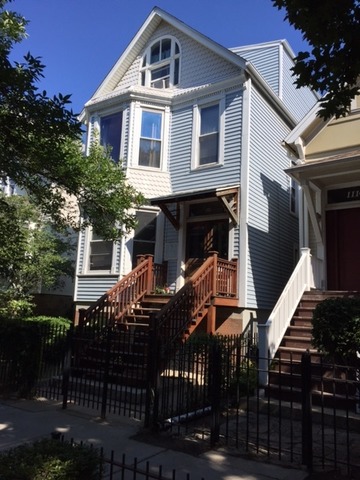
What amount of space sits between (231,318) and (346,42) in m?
8.64

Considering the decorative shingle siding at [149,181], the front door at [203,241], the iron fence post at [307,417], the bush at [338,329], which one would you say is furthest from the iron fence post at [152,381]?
the decorative shingle siding at [149,181]

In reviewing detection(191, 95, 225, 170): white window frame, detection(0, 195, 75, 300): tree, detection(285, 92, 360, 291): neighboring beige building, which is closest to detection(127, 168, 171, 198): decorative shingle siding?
detection(191, 95, 225, 170): white window frame

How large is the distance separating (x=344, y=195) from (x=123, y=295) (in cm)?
666

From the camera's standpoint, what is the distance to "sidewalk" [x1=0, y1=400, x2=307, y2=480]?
4986 millimetres

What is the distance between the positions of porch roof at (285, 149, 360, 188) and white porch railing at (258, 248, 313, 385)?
201 centimetres

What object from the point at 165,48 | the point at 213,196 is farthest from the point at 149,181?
the point at 165,48

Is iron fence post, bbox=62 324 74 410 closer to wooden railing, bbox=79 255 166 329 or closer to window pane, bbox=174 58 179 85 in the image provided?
wooden railing, bbox=79 255 166 329

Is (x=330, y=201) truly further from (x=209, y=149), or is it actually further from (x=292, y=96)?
(x=292, y=96)

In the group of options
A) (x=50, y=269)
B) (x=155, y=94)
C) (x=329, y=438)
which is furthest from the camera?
(x=50, y=269)

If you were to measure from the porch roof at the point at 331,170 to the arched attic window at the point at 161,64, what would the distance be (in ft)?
19.9

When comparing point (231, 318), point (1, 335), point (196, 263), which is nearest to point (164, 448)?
point (1, 335)

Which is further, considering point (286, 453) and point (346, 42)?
point (286, 453)

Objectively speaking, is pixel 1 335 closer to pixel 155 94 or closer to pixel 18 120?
pixel 18 120

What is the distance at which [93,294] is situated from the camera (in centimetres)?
1395
